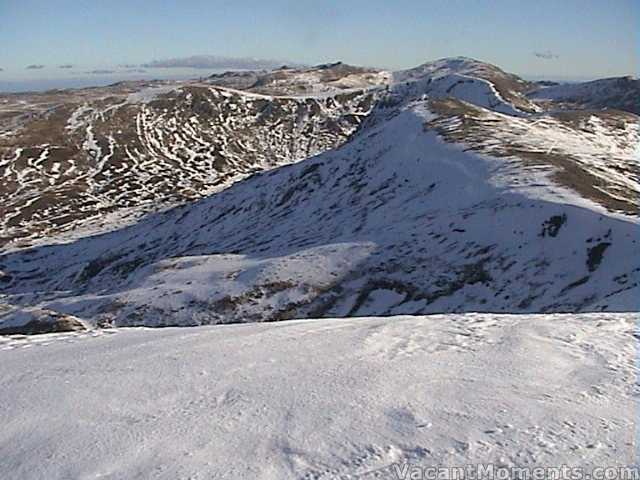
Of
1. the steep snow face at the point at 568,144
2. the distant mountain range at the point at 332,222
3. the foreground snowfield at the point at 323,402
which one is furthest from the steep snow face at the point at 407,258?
the foreground snowfield at the point at 323,402

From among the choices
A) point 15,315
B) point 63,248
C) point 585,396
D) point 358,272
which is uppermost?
point 585,396

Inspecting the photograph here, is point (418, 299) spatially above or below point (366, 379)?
below

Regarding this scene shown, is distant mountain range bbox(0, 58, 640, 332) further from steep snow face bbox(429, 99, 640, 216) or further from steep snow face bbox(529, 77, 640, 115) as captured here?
steep snow face bbox(529, 77, 640, 115)

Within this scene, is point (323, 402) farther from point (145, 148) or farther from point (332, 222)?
point (145, 148)

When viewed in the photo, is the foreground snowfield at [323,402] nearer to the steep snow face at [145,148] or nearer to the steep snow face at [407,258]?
the steep snow face at [407,258]

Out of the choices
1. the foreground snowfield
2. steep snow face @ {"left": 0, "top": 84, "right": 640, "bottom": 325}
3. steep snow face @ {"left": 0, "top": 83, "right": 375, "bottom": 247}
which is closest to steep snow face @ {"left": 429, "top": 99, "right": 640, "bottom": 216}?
steep snow face @ {"left": 0, "top": 84, "right": 640, "bottom": 325}

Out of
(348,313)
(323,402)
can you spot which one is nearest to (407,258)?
(348,313)

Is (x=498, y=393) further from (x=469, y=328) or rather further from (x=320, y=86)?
(x=320, y=86)

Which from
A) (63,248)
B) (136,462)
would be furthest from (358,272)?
(63,248)
